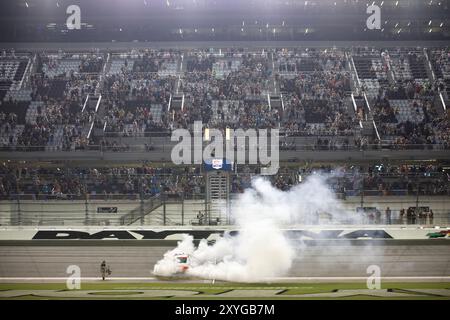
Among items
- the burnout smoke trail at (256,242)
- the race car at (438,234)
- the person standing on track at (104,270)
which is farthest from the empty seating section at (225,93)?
the person standing on track at (104,270)

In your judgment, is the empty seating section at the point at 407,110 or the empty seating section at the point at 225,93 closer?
the empty seating section at the point at 225,93

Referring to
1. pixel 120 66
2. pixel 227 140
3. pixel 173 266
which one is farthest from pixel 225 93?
pixel 173 266

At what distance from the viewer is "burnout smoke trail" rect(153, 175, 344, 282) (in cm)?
1678

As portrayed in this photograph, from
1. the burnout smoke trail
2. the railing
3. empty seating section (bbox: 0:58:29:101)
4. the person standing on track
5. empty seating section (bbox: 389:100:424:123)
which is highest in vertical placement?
empty seating section (bbox: 0:58:29:101)

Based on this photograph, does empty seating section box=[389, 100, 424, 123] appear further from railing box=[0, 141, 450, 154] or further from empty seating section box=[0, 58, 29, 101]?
empty seating section box=[0, 58, 29, 101]

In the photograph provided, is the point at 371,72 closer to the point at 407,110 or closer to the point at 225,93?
the point at 407,110

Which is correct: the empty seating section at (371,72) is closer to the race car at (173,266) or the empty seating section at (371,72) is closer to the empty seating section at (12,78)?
the empty seating section at (12,78)

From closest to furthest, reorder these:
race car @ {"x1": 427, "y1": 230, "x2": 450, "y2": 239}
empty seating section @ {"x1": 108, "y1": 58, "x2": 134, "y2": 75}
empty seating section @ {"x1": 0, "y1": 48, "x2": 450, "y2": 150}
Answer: race car @ {"x1": 427, "y1": 230, "x2": 450, "y2": 239} → empty seating section @ {"x1": 0, "y1": 48, "x2": 450, "y2": 150} → empty seating section @ {"x1": 108, "y1": 58, "x2": 134, "y2": 75}

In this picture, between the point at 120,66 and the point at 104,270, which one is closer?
the point at 104,270

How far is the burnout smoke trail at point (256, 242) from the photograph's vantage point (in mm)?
16781

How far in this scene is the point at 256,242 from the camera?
1780cm

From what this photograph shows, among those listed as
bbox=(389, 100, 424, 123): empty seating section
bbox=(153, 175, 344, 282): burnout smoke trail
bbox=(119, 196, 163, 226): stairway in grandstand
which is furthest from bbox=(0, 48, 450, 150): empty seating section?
bbox=(153, 175, 344, 282): burnout smoke trail

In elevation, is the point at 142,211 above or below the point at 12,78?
below

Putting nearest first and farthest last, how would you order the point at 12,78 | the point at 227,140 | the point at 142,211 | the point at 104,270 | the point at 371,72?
the point at 104,270
the point at 142,211
the point at 227,140
the point at 12,78
the point at 371,72
